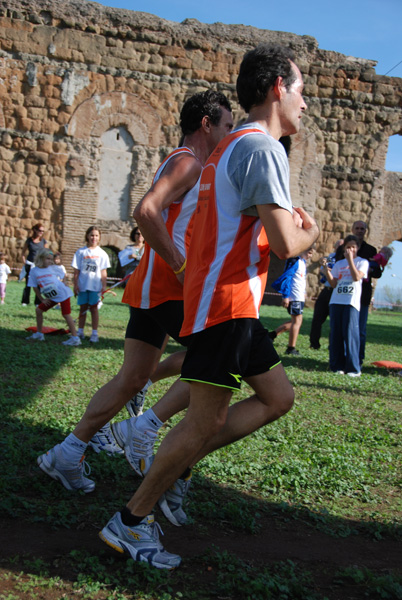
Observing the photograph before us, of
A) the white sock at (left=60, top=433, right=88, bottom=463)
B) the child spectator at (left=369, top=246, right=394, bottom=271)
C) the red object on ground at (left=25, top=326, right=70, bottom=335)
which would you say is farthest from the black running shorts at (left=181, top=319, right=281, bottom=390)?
the red object on ground at (left=25, top=326, right=70, bottom=335)

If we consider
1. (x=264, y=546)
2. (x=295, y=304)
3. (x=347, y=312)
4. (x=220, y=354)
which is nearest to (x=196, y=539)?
(x=264, y=546)

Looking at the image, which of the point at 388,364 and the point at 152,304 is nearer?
the point at 152,304

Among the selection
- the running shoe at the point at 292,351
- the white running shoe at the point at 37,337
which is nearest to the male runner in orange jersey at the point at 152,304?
the white running shoe at the point at 37,337

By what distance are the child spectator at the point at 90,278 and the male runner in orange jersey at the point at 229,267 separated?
7022 millimetres

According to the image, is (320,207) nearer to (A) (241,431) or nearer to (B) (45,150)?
(B) (45,150)

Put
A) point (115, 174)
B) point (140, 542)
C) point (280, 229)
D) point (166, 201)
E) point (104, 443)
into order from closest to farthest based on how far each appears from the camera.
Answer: point (280, 229) → point (140, 542) → point (166, 201) → point (104, 443) → point (115, 174)

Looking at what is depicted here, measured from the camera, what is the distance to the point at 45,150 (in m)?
20.0

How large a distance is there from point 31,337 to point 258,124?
720cm

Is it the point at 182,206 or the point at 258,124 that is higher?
the point at 258,124

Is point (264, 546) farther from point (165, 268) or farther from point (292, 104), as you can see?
point (292, 104)

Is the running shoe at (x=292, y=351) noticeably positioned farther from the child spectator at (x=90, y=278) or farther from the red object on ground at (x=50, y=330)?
the red object on ground at (x=50, y=330)

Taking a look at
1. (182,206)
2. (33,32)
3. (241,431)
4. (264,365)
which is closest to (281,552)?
(241,431)

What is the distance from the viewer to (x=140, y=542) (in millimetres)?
2639

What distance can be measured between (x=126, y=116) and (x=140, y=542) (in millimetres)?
19279
